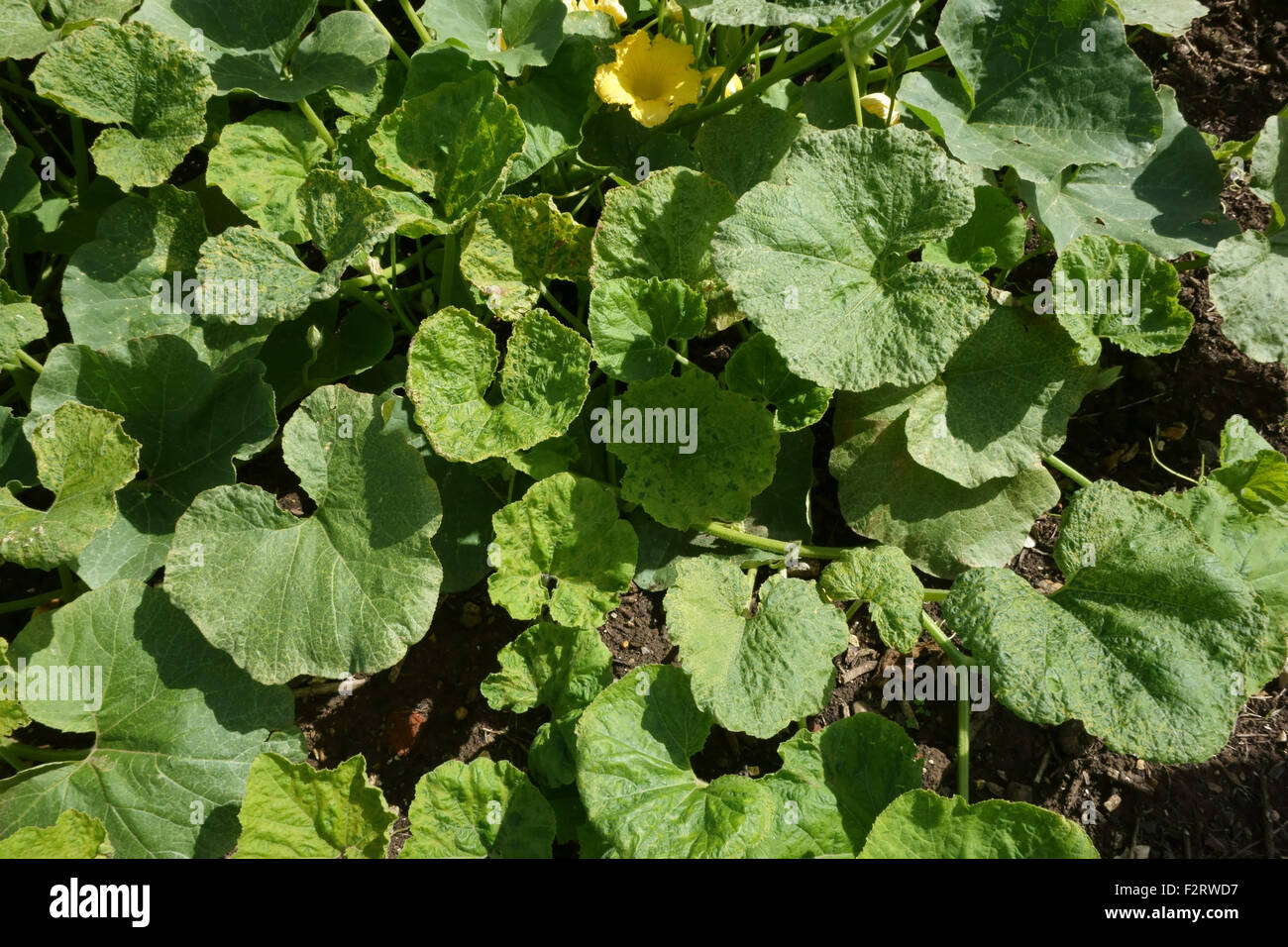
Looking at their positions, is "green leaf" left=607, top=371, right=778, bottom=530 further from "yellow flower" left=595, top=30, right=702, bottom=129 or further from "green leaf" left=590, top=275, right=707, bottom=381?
"yellow flower" left=595, top=30, right=702, bottom=129

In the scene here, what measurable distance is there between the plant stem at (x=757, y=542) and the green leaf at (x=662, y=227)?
63cm

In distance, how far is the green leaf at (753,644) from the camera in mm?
2184

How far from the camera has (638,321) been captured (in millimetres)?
2398

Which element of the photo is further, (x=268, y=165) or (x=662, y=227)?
(x=268, y=165)

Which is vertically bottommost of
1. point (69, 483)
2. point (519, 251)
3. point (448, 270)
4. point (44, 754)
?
point (44, 754)

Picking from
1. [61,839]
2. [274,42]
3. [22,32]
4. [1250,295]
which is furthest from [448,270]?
[1250,295]

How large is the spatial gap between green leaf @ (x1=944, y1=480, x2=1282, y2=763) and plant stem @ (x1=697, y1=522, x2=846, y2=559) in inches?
14.5

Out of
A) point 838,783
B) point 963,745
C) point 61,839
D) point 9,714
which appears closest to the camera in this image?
point 61,839

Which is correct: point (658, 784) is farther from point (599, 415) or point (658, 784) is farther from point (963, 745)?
point (599, 415)

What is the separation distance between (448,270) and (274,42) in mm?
756

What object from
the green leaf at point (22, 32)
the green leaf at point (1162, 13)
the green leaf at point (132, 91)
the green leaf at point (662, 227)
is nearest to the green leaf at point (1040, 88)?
the green leaf at point (1162, 13)

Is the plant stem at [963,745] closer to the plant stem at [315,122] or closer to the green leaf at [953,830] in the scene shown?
the green leaf at [953,830]

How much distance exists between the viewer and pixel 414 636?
224cm
